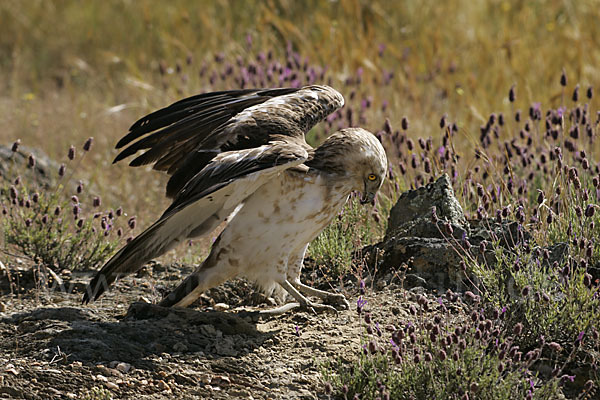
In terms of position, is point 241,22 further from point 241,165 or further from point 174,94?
point 241,165

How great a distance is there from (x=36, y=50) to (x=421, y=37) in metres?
4.65

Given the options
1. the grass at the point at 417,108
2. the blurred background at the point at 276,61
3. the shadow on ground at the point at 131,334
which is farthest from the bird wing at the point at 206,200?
the blurred background at the point at 276,61

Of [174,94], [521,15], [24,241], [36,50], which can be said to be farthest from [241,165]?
[36,50]

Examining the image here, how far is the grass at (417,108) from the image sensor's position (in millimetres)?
3375

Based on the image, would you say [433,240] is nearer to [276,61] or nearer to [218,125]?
[218,125]

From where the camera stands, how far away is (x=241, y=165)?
3422 mm

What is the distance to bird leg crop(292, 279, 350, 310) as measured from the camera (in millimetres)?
4023

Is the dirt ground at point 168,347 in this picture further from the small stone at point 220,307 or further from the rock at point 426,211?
the rock at point 426,211

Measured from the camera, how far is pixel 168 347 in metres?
3.55

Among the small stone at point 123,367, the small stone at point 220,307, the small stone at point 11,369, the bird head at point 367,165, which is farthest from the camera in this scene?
the small stone at point 220,307

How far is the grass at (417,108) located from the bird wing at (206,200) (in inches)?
31.6

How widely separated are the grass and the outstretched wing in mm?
671

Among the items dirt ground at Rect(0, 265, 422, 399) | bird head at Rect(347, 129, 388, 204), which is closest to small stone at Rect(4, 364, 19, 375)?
dirt ground at Rect(0, 265, 422, 399)

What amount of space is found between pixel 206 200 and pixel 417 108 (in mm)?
3905
